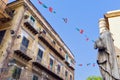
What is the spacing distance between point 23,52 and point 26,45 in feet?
5.36

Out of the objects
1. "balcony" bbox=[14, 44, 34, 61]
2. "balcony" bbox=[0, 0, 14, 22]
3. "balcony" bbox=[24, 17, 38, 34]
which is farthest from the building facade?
"balcony" bbox=[24, 17, 38, 34]

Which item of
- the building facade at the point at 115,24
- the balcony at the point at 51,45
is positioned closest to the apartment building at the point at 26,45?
the balcony at the point at 51,45

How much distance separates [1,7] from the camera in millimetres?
16625

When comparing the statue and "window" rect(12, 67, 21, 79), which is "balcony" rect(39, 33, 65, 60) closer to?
"window" rect(12, 67, 21, 79)

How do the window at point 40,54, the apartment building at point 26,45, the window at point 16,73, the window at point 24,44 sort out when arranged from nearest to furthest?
1. the window at point 16,73
2. the apartment building at point 26,45
3. the window at point 24,44
4. the window at point 40,54

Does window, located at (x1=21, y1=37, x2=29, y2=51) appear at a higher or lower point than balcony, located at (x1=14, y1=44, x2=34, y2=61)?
higher

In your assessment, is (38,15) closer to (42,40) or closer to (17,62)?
(42,40)

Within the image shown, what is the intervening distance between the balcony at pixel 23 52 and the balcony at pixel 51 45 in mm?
3304

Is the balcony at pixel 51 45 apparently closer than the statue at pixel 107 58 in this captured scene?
No

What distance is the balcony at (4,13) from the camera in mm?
16797

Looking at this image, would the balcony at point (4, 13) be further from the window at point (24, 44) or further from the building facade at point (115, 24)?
the building facade at point (115, 24)

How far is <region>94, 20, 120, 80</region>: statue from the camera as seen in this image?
329cm

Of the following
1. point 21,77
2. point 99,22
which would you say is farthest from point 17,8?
point 99,22

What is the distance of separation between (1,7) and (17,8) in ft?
9.54
